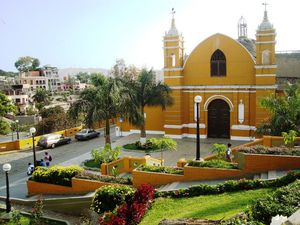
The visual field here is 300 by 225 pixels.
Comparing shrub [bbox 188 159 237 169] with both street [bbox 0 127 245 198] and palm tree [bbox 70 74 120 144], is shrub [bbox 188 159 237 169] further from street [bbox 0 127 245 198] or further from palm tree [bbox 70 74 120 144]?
palm tree [bbox 70 74 120 144]

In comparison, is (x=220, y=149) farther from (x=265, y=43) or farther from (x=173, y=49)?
(x=173, y=49)

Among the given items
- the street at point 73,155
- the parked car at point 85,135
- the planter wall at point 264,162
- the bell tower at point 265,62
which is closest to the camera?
the planter wall at point 264,162

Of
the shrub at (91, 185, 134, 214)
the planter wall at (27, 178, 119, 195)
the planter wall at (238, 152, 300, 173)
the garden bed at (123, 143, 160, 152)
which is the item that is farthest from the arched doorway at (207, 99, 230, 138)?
the shrub at (91, 185, 134, 214)

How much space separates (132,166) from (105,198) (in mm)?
5562

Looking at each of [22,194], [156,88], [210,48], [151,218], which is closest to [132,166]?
[22,194]

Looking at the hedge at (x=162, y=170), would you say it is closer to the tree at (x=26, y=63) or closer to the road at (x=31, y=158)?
the road at (x=31, y=158)

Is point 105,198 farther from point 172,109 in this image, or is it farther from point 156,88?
point 172,109

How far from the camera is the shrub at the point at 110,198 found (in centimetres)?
1166

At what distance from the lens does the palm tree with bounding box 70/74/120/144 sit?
67.1ft

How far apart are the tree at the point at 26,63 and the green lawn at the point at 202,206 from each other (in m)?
118

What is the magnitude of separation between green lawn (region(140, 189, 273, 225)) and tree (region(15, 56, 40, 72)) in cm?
11804

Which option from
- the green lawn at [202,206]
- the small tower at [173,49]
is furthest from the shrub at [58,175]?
the small tower at [173,49]

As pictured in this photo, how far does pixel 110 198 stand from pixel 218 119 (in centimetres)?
1665

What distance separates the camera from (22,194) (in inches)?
668
